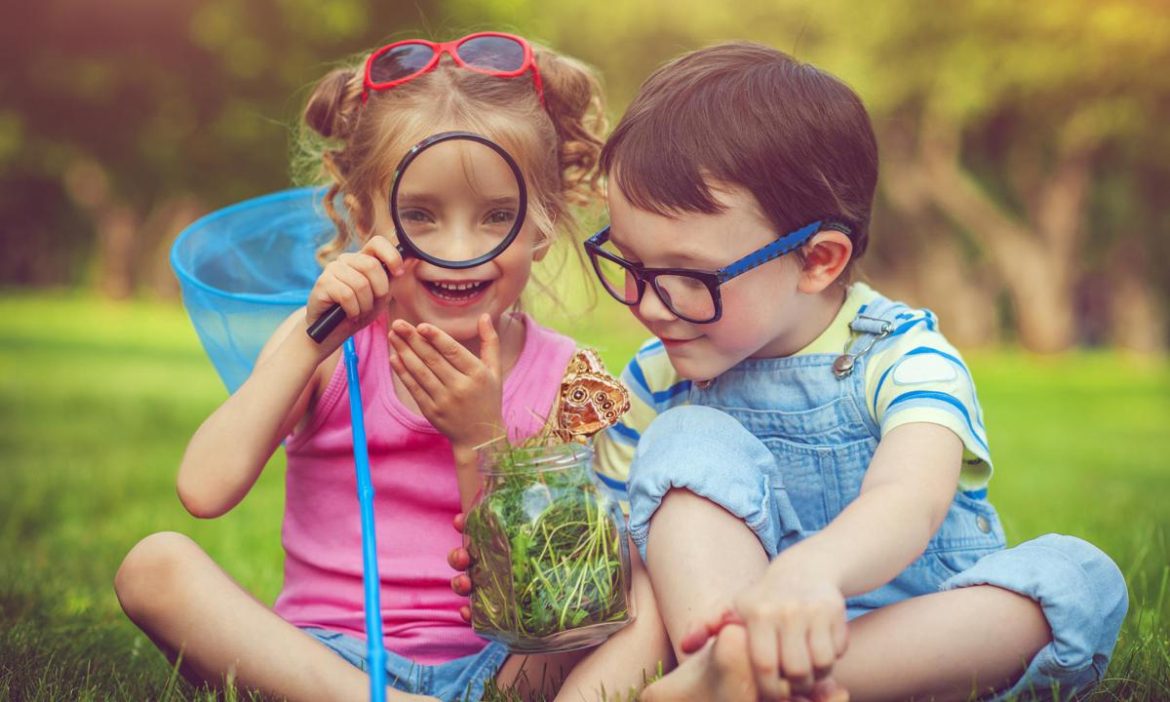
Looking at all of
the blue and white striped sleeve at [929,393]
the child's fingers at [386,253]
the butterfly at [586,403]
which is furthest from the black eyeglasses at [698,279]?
the child's fingers at [386,253]

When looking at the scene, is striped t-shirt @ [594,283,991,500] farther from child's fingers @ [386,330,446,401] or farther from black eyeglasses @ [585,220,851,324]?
child's fingers @ [386,330,446,401]

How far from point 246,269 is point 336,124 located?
15.7 inches

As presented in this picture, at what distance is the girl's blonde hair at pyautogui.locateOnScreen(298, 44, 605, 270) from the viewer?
2.64 metres

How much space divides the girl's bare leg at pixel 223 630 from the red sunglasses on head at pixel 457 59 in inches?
43.3

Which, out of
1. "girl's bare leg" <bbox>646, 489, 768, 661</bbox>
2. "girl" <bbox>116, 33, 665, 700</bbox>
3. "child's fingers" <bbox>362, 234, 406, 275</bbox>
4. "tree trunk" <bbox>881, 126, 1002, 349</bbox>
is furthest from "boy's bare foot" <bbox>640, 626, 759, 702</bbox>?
"tree trunk" <bbox>881, 126, 1002, 349</bbox>

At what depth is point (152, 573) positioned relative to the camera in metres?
2.21

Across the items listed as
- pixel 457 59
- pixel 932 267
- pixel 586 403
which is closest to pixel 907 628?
pixel 586 403

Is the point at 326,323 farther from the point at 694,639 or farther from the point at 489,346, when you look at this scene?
the point at 694,639

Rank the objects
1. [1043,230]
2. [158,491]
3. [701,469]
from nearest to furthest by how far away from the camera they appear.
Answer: [701,469] < [158,491] < [1043,230]

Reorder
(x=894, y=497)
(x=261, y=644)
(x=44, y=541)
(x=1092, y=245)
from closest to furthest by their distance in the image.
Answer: (x=894, y=497)
(x=261, y=644)
(x=44, y=541)
(x=1092, y=245)

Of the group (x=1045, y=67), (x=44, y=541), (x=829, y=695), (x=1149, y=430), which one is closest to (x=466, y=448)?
(x=829, y=695)

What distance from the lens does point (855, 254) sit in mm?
2490

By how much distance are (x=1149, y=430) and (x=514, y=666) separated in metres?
8.17

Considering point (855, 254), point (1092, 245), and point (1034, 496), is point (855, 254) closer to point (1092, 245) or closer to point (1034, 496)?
point (1034, 496)
